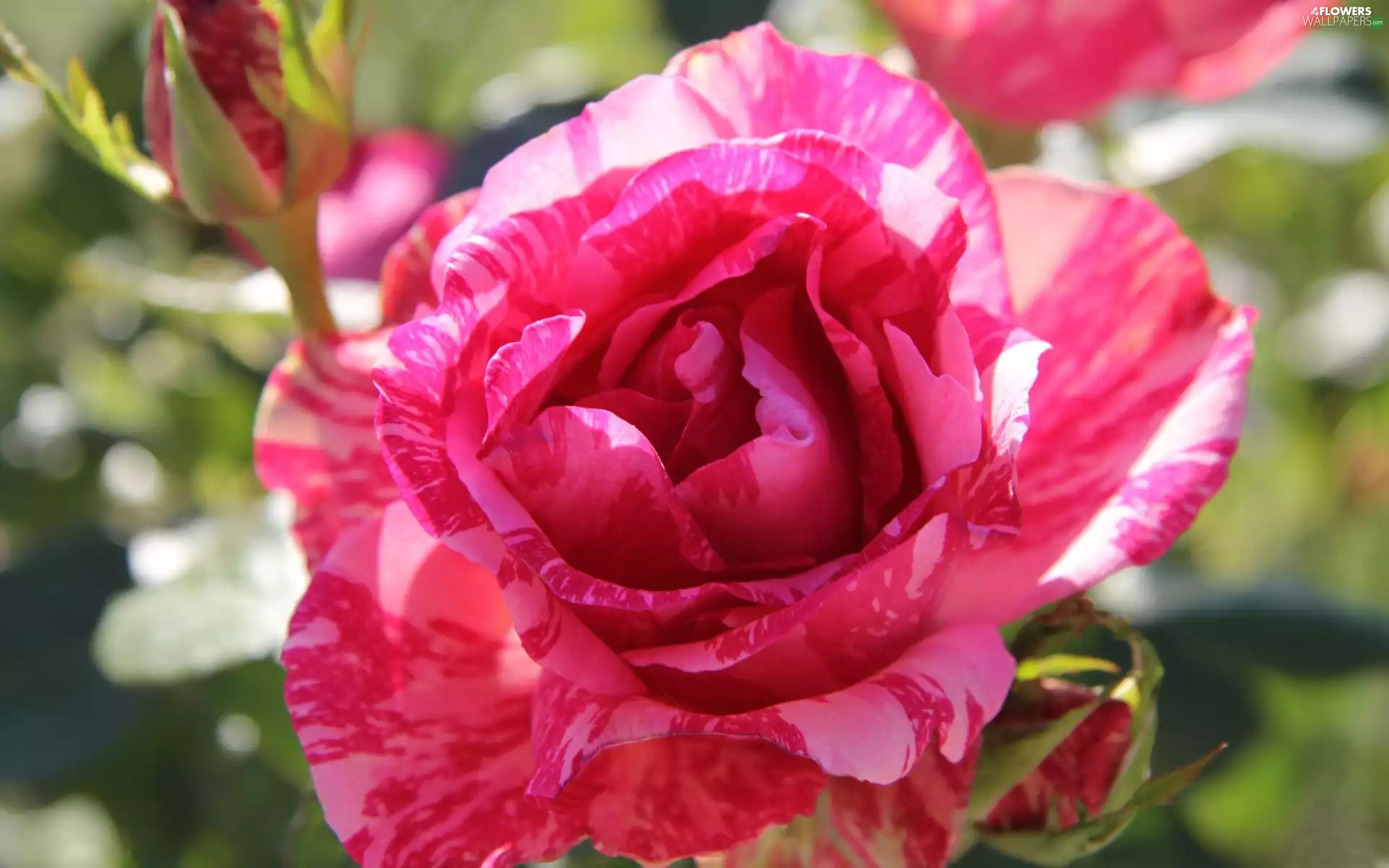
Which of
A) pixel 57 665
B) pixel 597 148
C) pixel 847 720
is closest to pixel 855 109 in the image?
pixel 597 148

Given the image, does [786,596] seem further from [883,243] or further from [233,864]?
[233,864]

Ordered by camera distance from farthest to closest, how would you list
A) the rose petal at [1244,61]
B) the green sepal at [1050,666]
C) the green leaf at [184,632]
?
the rose petal at [1244,61] → the green leaf at [184,632] → the green sepal at [1050,666]

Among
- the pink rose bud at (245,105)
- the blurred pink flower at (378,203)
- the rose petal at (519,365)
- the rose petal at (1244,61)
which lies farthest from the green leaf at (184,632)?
the rose petal at (1244,61)

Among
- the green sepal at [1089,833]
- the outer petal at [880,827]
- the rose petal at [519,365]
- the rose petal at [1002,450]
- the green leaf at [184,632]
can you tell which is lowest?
the green sepal at [1089,833]

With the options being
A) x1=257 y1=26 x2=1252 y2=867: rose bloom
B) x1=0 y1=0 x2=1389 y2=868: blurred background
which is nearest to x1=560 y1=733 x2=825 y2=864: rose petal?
x1=257 y1=26 x2=1252 y2=867: rose bloom

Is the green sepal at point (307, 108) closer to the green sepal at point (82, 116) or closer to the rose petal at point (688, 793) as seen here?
the green sepal at point (82, 116)

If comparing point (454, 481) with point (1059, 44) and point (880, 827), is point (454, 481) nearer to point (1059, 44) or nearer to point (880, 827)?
point (880, 827)
